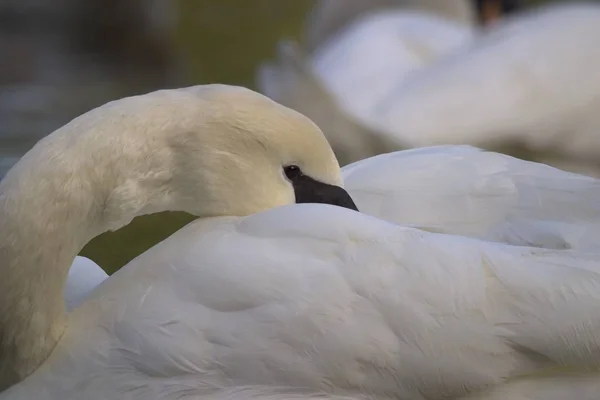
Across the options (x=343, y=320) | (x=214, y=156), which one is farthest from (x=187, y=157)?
(x=343, y=320)

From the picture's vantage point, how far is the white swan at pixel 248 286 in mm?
1089

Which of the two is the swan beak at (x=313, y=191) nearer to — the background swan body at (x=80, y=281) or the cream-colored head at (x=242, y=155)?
the cream-colored head at (x=242, y=155)

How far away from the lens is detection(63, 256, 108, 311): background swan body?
1307mm

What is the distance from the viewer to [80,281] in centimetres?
134

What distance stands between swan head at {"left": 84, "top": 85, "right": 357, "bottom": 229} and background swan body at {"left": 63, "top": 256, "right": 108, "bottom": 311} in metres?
0.13

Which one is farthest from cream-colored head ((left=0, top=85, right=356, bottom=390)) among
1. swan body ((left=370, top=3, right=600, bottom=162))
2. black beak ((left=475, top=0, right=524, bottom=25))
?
black beak ((left=475, top=0, right=524, bottom=25))

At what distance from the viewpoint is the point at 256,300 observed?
3.66 feet

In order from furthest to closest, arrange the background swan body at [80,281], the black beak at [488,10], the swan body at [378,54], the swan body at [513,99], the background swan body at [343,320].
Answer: the black beak at [488,10], the swan body at [378,54], the swan body at [513,99], the background swan body at [80,281], the background swan body at [343,320]

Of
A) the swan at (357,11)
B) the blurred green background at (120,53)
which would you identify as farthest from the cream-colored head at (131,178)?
the swan at (357,11)

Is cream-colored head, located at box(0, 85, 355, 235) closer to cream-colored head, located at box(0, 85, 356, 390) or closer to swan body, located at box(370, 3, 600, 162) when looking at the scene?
cream-colored head, located at box(0, 85, 356, 390)

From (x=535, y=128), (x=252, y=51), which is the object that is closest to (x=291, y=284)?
(x=535, y=128)

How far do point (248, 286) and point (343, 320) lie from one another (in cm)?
10

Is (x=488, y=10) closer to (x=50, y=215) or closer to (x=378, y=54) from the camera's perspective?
(x=378, y=54)

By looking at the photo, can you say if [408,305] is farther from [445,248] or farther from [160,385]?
[160,385]
